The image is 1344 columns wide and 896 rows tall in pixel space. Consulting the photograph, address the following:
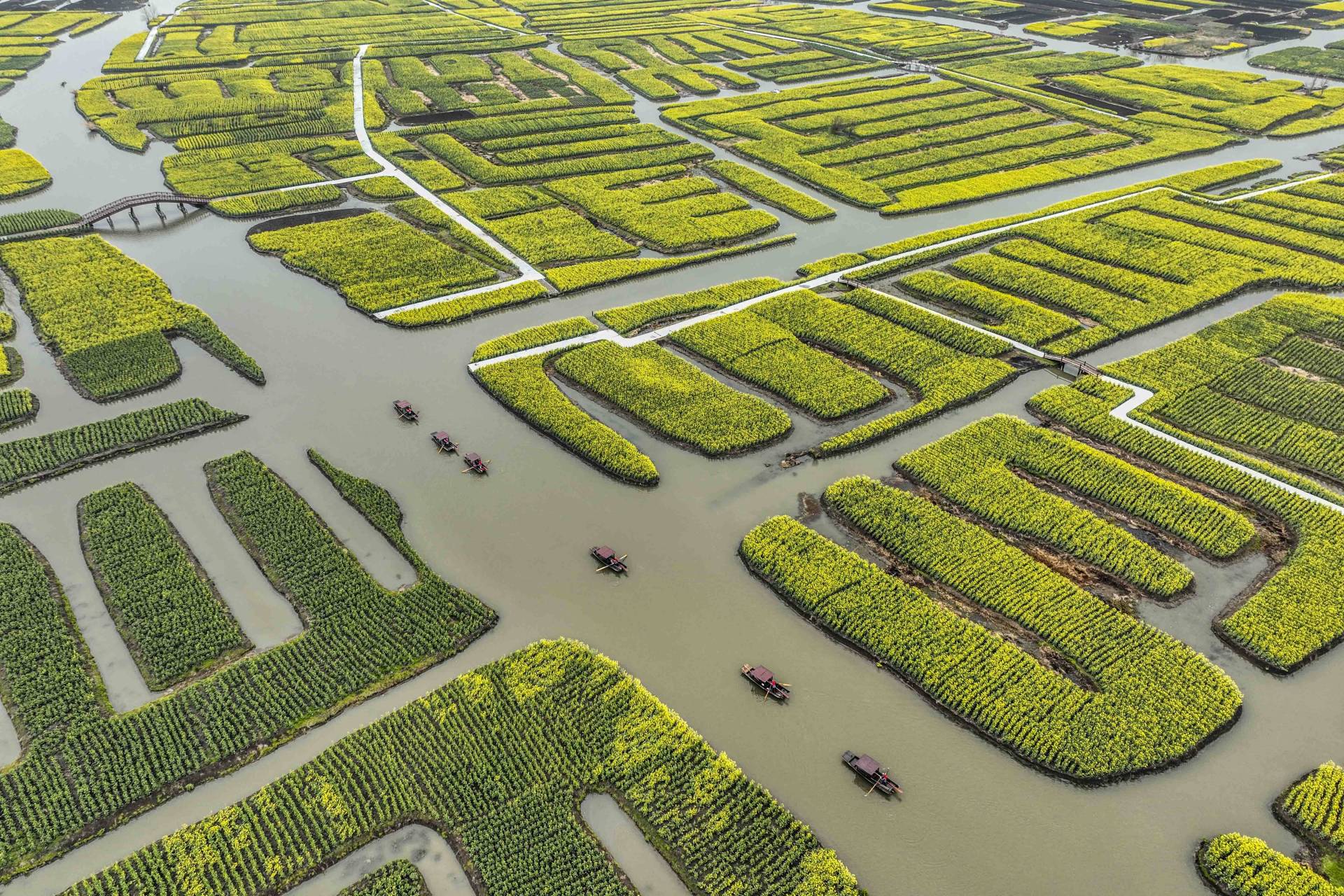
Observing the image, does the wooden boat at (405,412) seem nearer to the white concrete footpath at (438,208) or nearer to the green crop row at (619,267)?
the white concrete footpath at (438,208)

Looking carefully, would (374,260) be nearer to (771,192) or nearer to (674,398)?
(674,398)

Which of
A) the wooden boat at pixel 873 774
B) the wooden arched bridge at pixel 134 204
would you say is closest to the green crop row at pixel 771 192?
the wooden arched bridge at pixel 134 204

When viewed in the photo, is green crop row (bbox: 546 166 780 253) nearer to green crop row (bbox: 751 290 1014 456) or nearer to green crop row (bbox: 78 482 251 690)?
green crop row (bbox: 751 290 1014 456)

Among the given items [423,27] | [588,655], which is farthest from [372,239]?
[423,27]

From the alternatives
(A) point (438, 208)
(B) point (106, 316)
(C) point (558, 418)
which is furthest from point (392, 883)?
(A) point (438, 208)

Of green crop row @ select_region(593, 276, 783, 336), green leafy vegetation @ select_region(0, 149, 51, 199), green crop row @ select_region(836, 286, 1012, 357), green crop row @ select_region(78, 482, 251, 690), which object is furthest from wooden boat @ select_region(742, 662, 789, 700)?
green leafy vegetation @ select_region(0, 149, 51, 199)
